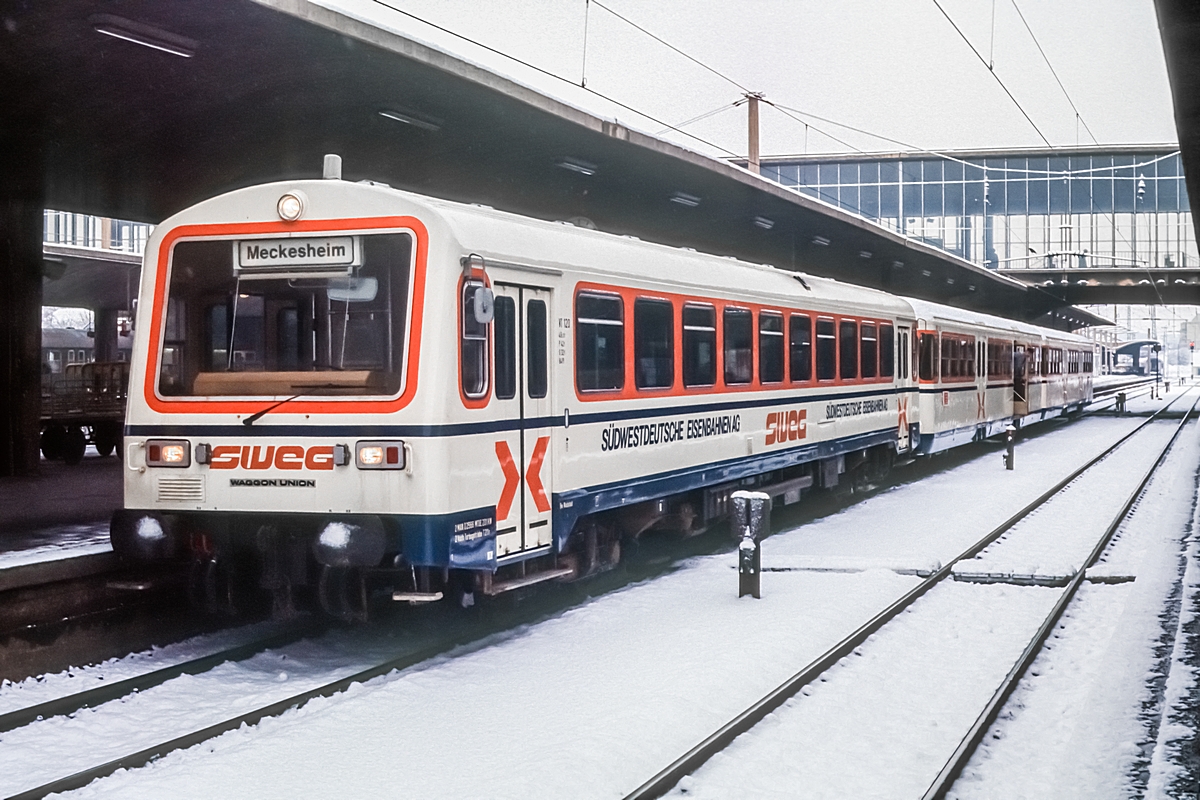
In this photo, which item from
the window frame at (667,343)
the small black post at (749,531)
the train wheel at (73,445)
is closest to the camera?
the small black post at (749,531)

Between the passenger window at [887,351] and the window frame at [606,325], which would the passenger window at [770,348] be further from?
the passenger window at [887,351]

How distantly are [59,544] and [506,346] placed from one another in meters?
4.06

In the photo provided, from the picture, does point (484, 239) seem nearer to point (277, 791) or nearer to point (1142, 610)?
point (277, 791)

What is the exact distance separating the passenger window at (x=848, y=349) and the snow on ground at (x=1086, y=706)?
4717mm

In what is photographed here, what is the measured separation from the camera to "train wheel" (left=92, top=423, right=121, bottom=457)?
21922mm

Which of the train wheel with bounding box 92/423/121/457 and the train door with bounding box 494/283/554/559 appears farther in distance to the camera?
the train wheel with bounding box 92/423/121/457

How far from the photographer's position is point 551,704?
7.24 meters

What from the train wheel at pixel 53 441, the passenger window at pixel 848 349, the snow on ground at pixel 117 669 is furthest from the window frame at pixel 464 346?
the train wheel at pixel 53 441

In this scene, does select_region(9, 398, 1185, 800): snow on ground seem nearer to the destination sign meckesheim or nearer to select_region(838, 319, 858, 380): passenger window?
the destination sign meckesheim

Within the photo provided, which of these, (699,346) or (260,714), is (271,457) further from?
(699,346)

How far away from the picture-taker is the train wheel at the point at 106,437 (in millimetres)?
21922

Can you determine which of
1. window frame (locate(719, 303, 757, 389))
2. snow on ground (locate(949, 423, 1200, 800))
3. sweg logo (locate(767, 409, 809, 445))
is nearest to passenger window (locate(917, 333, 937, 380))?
sweg logo (locate(767, 409, 809, 445))

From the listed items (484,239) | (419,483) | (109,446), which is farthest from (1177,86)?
(109,446)

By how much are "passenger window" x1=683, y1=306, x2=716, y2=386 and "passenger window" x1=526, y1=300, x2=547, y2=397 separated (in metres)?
2.46
